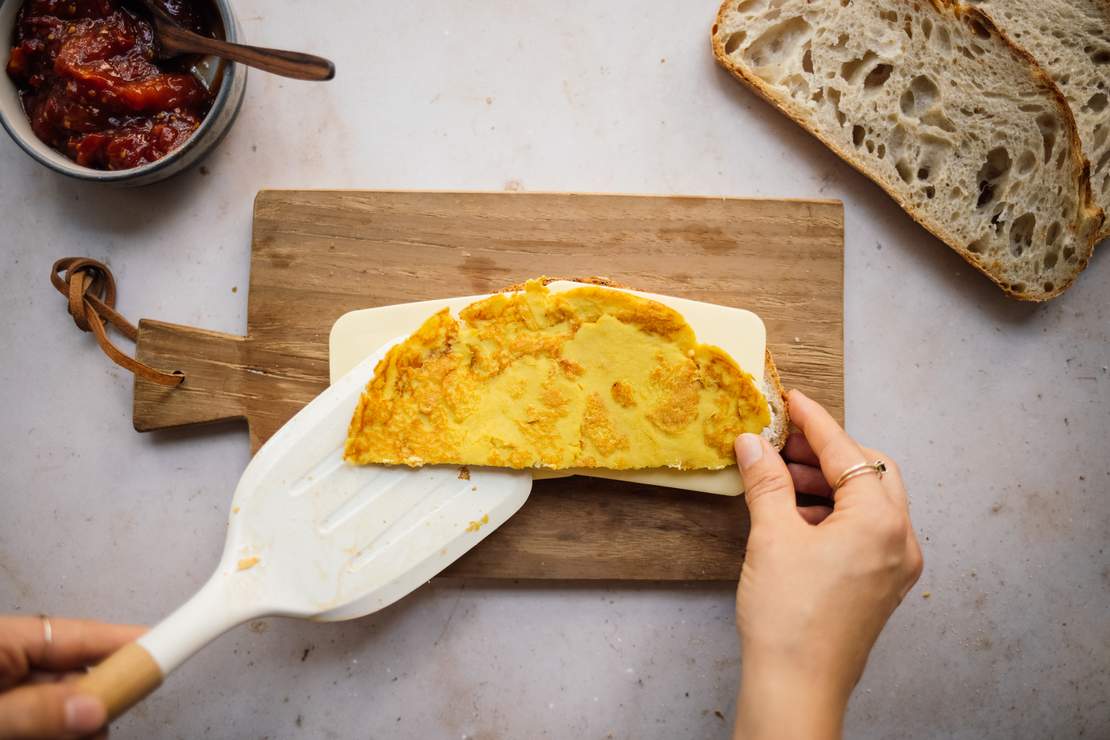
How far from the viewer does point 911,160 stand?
2734 millimetres

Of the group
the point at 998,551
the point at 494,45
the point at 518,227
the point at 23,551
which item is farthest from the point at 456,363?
the point at 998,551

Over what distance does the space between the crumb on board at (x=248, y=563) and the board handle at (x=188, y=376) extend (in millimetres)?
568

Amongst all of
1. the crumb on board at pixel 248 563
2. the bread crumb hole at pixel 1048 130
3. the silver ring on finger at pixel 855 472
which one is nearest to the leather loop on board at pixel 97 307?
the crumb on board at pixel 248 563

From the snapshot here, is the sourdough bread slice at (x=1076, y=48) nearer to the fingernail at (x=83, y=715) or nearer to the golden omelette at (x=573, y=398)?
the golden omelette at (x=573, y=398)

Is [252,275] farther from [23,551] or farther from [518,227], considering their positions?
[23,551]

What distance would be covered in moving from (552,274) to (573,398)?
0.53 meters

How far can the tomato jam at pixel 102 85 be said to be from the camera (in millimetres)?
2416

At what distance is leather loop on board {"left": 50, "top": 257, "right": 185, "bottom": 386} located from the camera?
8.41 feet

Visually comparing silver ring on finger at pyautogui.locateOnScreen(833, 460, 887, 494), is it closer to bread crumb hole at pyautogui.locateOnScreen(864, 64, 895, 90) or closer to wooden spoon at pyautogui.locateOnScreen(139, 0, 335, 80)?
bread crumb hole at pyautogui.locateOnScreen(864, 64, 895, 90)

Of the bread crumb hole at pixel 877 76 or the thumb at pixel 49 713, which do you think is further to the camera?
the bread crumb hole at pixel 877 76

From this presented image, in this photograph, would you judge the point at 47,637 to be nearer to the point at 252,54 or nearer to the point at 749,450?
the point at 252,54

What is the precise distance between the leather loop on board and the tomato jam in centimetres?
40

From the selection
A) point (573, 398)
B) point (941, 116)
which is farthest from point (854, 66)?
point (573, 398)

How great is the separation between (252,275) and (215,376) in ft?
1.26
